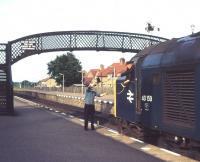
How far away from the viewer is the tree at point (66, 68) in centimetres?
14675

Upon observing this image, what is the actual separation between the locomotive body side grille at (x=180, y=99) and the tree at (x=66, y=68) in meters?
133

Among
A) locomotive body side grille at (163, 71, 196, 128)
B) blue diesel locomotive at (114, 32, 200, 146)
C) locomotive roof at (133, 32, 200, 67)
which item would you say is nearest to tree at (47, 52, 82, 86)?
blue diesel locomotive at (114, 32, 200, 146)

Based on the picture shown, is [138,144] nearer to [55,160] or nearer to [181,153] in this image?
[181,153]

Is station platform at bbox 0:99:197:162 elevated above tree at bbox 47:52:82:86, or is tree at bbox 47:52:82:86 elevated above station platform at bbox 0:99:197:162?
tree at bbox 47:52:82:86

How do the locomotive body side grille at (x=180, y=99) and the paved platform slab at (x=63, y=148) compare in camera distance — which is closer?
the locomotive body side grille at (x=180, y=99)

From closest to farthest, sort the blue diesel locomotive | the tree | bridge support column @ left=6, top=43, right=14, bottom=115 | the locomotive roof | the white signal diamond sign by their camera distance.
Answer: the blue diesel locomotive
the locomotive roof
the white signal diamond sign
bridge support column @ left=6, top=43, right=14, bottom=115
the tree

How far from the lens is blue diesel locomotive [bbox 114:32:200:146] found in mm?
10070

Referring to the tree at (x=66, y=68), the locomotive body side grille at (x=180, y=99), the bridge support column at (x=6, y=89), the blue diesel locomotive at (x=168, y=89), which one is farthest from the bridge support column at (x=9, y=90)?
the tree at (x=66, y=68)

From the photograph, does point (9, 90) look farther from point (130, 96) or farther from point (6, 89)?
point (130, 96)

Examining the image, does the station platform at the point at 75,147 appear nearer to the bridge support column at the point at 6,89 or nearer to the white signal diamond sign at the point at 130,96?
the white signal diamond sign at the point at 130,96

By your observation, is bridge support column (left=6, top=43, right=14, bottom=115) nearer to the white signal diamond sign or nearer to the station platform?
the station platform

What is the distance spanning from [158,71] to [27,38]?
2561 cm

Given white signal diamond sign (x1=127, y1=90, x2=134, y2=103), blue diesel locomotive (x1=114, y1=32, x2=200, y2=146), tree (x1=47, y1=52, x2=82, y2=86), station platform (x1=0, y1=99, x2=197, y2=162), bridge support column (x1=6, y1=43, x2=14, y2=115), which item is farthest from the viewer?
tree (x1=47, y1=52, x2=82, y2=86)

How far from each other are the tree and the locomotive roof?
433 ft
